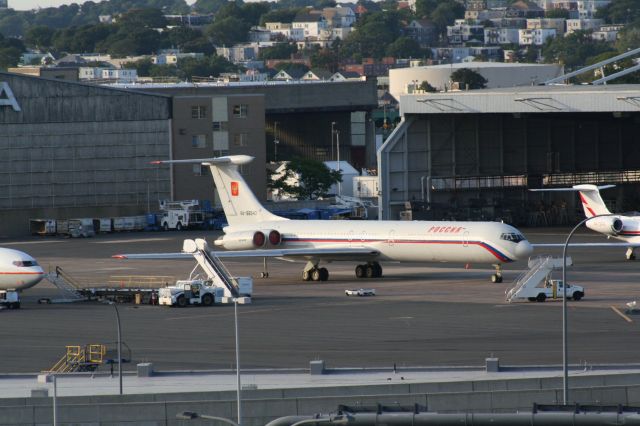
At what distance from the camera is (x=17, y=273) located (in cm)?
6269

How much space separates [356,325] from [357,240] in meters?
15.6

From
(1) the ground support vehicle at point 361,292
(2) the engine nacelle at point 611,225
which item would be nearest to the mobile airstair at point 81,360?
(1) the ground support vehicle at point 361,292

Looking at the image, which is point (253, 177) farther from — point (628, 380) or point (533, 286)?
point (628, 380)

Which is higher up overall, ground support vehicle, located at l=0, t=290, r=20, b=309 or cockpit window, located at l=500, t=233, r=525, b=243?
cockpit window, located at l=500, t=233, r=525, b=243

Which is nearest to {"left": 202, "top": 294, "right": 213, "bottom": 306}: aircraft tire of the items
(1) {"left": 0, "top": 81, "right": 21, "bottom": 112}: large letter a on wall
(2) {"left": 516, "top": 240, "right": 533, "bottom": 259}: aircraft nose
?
(2) {"left": 516, "top": 240, "right": 533, "bottom": 259}: aircraft nose

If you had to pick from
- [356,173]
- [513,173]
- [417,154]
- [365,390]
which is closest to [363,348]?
[365,390]

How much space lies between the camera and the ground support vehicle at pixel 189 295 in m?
61.9

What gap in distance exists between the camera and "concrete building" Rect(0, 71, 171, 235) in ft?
348

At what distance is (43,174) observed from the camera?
354 ft

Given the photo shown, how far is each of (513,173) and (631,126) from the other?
9.60 metres

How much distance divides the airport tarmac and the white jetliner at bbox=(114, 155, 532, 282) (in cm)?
129

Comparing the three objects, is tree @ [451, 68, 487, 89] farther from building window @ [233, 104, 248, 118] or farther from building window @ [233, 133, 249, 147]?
building window @ [233, 133, 249, 147]

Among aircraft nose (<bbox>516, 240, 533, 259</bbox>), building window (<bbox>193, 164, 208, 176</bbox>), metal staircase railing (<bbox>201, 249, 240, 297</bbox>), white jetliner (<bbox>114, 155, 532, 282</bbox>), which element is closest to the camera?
metal staircase railing (<bbox>201, 249, 240, 297</bbox>)

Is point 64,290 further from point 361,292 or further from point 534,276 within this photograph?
point 534,276
